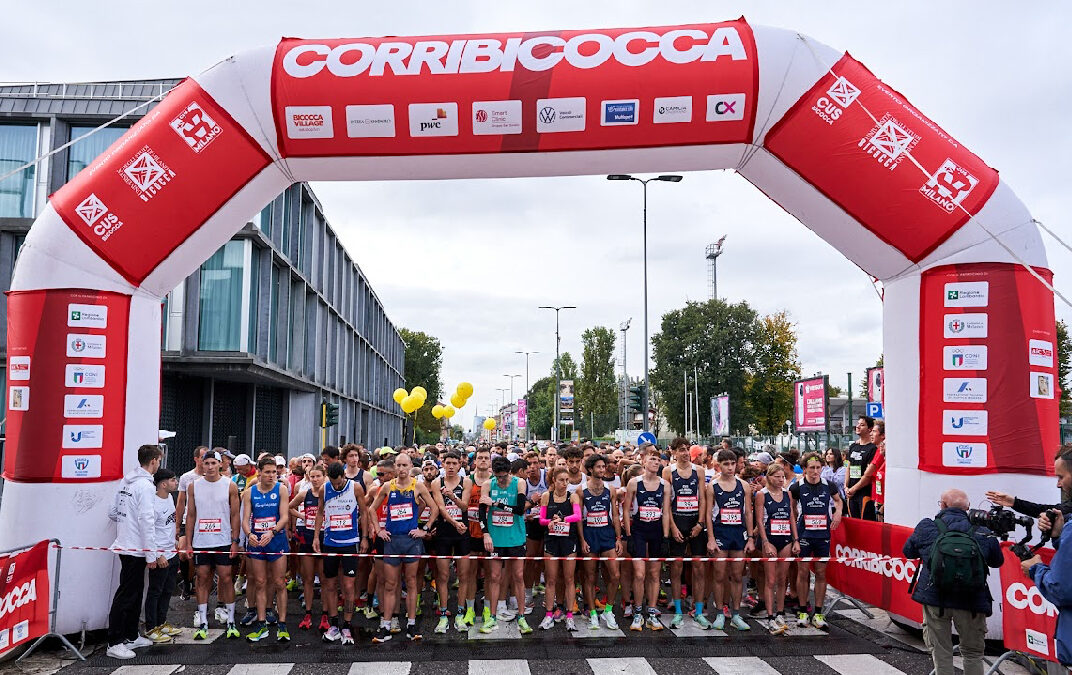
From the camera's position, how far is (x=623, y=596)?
883cm

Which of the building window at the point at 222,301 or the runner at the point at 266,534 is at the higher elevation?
the building window at the point at 222,301

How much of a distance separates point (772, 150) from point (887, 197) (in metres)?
1.19

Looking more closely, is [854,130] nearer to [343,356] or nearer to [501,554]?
[501,554]

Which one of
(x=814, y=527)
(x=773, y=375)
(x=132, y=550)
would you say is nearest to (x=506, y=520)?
(x=814, y=527)

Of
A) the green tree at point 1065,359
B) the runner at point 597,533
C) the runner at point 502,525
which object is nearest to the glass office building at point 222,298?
the runner at point 502,525

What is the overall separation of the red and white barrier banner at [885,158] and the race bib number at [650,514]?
3829mm

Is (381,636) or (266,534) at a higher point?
(266,534)

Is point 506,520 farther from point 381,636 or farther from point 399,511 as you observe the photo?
point 381,636

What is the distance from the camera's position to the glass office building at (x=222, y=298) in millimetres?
19438

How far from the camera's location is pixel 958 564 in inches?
226

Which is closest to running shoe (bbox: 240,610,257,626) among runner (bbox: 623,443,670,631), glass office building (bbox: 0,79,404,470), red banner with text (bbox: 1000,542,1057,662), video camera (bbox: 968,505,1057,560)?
runner (bbox: 623,443,670,631)

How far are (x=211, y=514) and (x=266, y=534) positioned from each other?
659 millimetres

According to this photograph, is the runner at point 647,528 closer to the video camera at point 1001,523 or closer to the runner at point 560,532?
the runner at point 560,532

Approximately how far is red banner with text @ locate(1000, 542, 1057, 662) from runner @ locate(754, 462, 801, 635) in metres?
2.31
